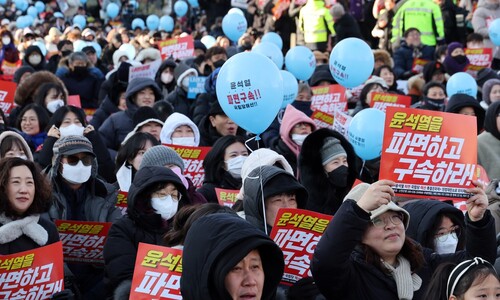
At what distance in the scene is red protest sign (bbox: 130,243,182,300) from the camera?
505 cm

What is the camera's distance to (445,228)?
5.59 m

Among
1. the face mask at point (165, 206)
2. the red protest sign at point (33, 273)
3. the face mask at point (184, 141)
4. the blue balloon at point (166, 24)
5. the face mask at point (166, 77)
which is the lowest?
the blue balloon at point (166, 24)

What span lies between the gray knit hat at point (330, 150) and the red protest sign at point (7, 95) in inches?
195

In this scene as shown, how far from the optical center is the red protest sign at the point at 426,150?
553 centimetres

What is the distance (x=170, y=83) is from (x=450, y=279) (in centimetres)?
1003

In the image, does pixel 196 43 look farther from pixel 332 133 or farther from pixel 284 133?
pixel 332 133

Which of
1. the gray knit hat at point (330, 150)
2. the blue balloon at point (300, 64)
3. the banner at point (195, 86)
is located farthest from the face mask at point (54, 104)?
the gray knit hat at point (330, 150)

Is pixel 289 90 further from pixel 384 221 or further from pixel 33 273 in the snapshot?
pixel 384 221

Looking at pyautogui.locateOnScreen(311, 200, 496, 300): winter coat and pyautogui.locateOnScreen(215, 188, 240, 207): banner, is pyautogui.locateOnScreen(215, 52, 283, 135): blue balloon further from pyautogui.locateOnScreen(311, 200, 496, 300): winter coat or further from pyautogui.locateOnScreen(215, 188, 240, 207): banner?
pyautogui.locateOnScreen(311, 200, 496, 300): winter coat

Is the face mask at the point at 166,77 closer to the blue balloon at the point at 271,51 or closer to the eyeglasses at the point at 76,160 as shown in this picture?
the blue balloon at the point at 271,51

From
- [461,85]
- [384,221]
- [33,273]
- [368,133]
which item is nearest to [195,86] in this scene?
[461,85]

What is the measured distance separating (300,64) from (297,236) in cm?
735

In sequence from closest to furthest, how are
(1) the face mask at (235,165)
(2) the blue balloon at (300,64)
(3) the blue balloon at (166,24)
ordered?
1. (1) the face mask at (235,165)
2. (2) the blue balloon at (300,64)
3. (3) the blue balloon at (166,24)

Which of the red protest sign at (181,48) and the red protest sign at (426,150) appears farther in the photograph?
the red protest sign at (181,48)
